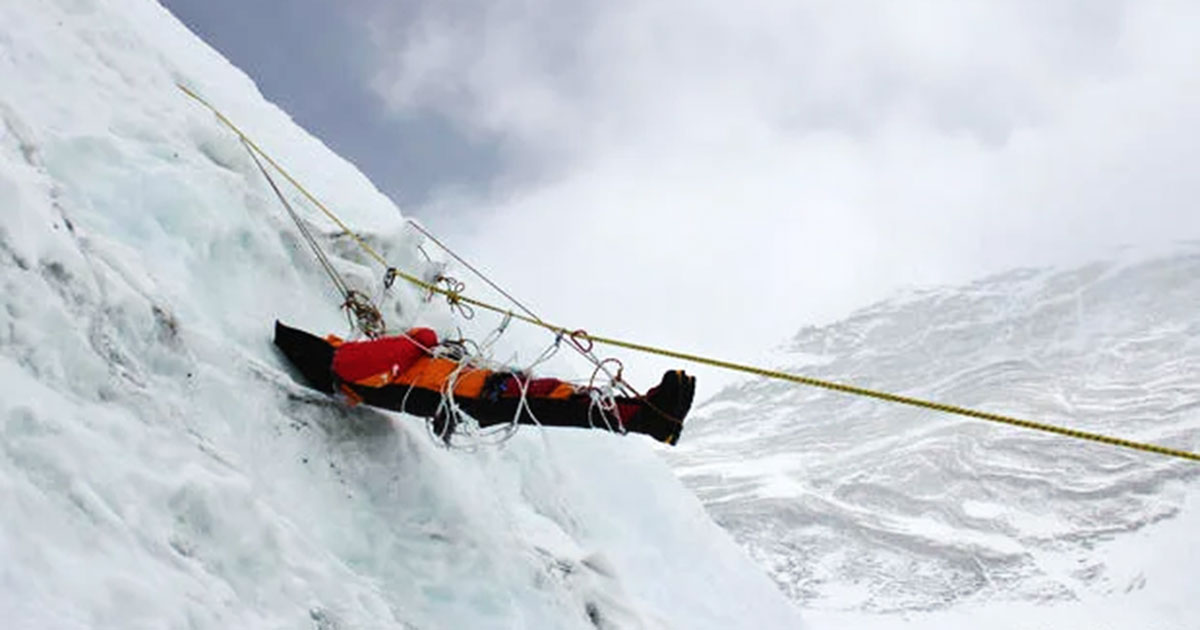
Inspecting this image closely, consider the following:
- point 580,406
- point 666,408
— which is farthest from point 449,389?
point 666,408

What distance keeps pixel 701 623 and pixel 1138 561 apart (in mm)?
158239

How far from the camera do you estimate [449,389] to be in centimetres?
731

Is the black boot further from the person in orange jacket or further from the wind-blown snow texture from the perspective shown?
the wind-blown snow texture

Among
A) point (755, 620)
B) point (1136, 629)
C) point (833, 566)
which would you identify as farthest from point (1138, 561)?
point (755, 620)

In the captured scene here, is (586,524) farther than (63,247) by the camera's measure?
Yes

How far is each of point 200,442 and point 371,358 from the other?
1542 millimetres

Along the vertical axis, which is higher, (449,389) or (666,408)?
(666,408)

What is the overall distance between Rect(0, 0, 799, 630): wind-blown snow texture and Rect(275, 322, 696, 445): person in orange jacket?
243mm

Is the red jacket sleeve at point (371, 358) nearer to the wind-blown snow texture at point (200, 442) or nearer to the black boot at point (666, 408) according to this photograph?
the wind-blown snow texture at point (200, 442)

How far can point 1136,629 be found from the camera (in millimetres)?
129625

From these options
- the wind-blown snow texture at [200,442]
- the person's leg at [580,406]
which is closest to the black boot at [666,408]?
the person's leg at [580,406]

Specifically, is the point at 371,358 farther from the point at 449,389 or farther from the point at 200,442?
the point at 200,442

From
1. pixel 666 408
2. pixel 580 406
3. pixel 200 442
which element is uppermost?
pixel 666 408

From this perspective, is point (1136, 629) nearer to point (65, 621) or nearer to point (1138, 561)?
point (1138, 561)
